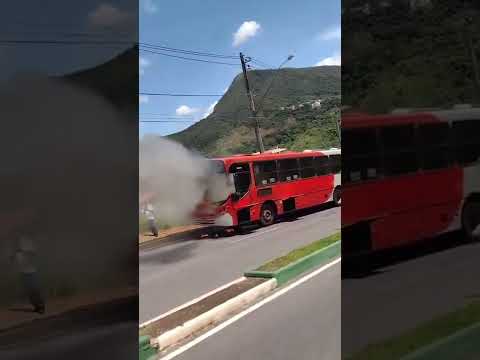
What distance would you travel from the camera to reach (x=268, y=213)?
1766 millimetres

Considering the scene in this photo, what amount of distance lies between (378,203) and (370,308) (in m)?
0.43

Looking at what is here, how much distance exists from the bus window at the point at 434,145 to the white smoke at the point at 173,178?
3.13 feet

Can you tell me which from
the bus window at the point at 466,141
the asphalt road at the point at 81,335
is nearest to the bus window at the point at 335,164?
the bus window at the point at 466,141

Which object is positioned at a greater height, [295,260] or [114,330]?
[295,260]

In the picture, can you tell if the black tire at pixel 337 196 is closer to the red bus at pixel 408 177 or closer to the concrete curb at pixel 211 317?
the red bus at pixel 408 177

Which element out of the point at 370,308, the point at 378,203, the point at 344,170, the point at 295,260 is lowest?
the point at 370,308

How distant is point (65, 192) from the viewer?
1481 mm

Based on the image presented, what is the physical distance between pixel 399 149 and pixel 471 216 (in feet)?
1.70

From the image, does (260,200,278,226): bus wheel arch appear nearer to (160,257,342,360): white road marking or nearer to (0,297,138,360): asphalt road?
(160,257,342,360): white road marking

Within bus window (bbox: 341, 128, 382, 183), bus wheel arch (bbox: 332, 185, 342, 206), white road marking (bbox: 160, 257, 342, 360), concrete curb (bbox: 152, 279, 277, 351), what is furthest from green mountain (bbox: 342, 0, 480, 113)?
concrete curb (bbox: 152, 279, 277, 351)

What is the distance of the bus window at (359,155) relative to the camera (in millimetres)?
1873

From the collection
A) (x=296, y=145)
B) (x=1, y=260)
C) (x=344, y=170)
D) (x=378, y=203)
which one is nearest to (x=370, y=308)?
(x=378, y=203)

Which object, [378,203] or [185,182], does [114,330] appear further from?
[378,203]

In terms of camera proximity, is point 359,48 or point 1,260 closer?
point 1,260
